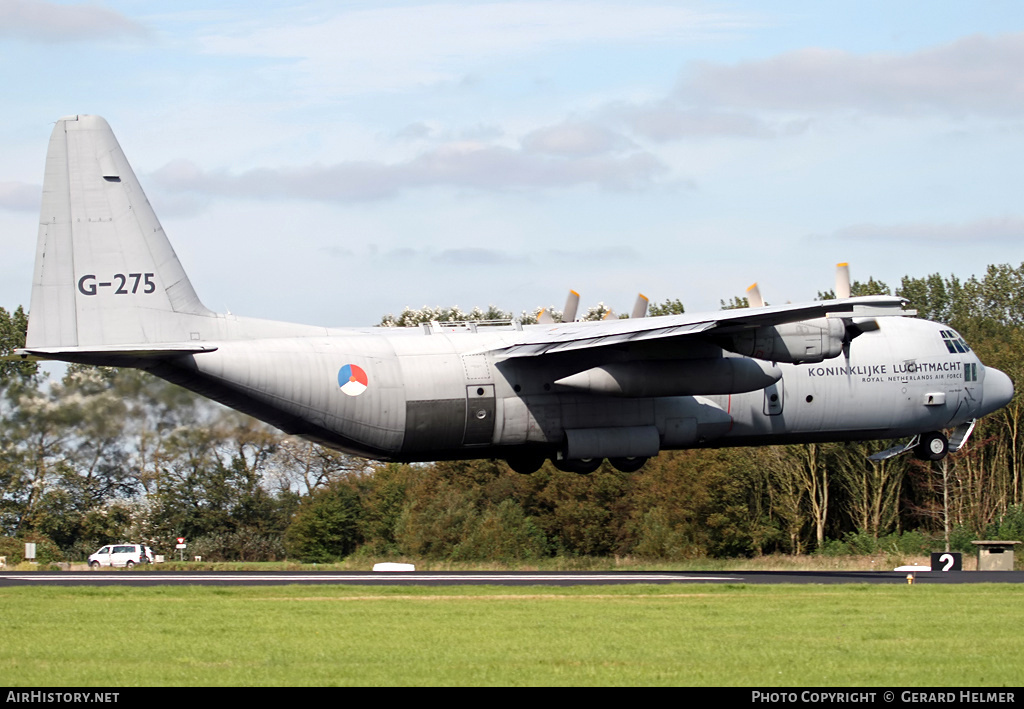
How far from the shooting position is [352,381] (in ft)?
93.2

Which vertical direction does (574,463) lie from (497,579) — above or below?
above

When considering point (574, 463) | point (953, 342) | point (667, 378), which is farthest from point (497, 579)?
point (953, 342)

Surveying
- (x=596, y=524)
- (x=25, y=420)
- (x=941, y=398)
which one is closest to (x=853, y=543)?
(x=596, y=524)

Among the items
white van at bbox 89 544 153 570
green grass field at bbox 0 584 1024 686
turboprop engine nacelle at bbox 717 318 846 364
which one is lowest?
white van at bbox 89 544 153 570

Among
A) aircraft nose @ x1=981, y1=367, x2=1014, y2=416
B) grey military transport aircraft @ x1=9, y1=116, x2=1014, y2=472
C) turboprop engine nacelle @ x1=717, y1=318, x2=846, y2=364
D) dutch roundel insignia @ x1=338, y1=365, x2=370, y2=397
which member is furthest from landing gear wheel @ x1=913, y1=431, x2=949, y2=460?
dutch roundel insignia @ x1=338, y1=365, x2=370, y2=397

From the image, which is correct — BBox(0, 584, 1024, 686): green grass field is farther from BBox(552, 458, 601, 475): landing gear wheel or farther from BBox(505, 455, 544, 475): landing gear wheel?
BBox(505, 455, 544, 475): landing gear wheel

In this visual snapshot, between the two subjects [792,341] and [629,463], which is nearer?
[792,341]

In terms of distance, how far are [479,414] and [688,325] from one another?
573cm

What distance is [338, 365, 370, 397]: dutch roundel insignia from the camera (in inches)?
1117

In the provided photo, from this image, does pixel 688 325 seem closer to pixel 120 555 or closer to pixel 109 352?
pixel 109 352

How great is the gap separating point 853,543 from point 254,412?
97.0ft

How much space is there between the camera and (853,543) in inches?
1955

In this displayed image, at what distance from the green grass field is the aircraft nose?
8.48 meters

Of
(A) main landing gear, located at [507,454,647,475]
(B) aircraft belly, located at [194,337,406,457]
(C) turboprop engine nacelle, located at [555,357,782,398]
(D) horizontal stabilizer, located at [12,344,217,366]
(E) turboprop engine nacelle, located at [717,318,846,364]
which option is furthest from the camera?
(A) main landing gear, located at [507,454,647,475]
